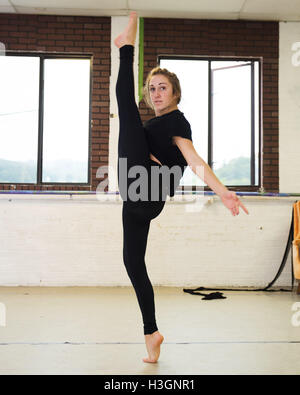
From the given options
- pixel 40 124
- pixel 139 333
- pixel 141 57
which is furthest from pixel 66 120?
pixel 139 333

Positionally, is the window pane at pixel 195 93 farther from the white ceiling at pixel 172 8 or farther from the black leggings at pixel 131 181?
the black leggings at pixel 131 181

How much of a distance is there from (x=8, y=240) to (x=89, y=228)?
2.67ft

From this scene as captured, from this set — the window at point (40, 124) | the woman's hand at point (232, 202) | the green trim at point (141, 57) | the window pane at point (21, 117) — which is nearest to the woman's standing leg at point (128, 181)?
the woman's hand at point (232, 202)

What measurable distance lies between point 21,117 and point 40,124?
0.22 metres

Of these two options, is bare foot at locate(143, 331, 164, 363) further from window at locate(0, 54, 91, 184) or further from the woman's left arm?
window at locate(0, 54, 91, 184)

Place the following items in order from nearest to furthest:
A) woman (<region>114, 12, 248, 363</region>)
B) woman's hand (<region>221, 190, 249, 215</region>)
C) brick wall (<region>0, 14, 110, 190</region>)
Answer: woman's hand (<region>221, 190, 249, 215</region>) → woman (<region>114, 12, 248, 363</region>) → brick wall (<region>0, 14, 110, 190</region>)

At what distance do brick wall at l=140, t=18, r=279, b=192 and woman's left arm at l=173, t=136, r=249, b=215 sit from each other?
290 centimetres

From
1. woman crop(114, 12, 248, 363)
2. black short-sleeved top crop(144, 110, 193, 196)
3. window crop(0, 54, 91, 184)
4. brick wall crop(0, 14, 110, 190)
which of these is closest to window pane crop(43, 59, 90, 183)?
window crop(0, 54, 91, 184)

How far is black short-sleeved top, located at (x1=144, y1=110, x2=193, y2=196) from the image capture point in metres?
1.78

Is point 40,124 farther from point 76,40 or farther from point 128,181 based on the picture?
point 128,181

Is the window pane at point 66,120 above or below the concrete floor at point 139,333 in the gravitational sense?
above

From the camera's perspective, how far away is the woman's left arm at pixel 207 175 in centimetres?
155

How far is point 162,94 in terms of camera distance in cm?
190

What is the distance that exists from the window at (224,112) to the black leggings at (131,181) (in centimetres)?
281
